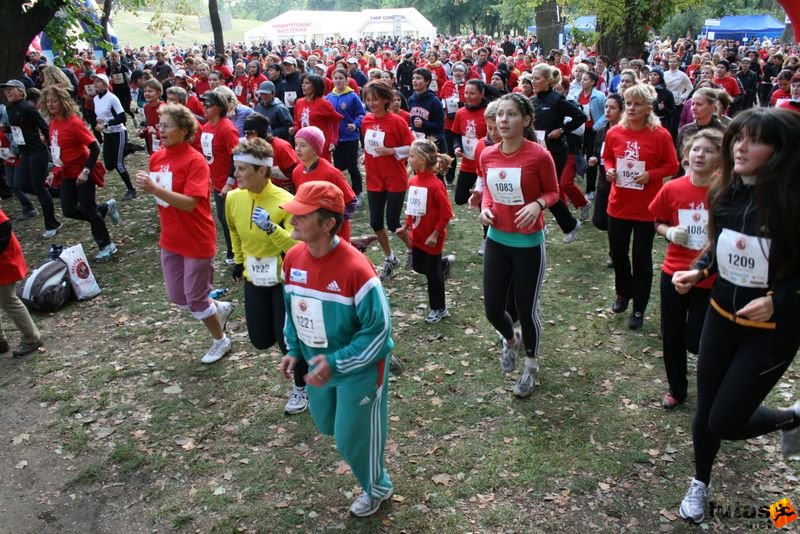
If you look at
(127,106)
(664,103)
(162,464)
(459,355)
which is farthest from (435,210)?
(127,106)

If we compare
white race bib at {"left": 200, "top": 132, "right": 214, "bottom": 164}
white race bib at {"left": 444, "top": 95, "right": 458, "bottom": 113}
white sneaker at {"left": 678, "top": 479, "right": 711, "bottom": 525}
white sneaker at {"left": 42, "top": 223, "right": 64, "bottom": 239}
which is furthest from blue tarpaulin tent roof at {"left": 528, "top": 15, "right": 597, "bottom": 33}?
white sneaker at {"left": 678, "top": 479, "right": 711, "bottom": 525}

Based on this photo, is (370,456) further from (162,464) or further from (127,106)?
(127,106)

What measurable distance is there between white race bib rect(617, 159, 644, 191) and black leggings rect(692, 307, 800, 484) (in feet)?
8.93

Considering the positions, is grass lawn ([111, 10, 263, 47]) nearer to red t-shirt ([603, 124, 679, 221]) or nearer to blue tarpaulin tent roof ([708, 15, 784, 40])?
blue tarpaulin tent roof ([708, 15, 784, 40])

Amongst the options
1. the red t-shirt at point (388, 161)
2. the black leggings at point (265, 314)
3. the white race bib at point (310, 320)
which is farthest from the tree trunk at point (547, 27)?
the white race bib at point (310, 320)

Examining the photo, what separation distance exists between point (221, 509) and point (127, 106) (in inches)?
702

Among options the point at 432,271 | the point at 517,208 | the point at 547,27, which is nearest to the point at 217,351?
the point at 432,271

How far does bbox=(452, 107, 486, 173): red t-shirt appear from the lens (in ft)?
27.6

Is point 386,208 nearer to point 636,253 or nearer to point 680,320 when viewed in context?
point 636,253

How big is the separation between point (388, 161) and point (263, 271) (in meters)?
3.12

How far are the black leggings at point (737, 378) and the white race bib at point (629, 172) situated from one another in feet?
8.93

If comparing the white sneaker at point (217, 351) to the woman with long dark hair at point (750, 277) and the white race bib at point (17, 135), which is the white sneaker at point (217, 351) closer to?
the woman with long dark hair at point (750, 277)

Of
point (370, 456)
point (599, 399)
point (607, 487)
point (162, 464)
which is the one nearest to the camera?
point (370, 456)

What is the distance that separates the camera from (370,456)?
3.68 metres
